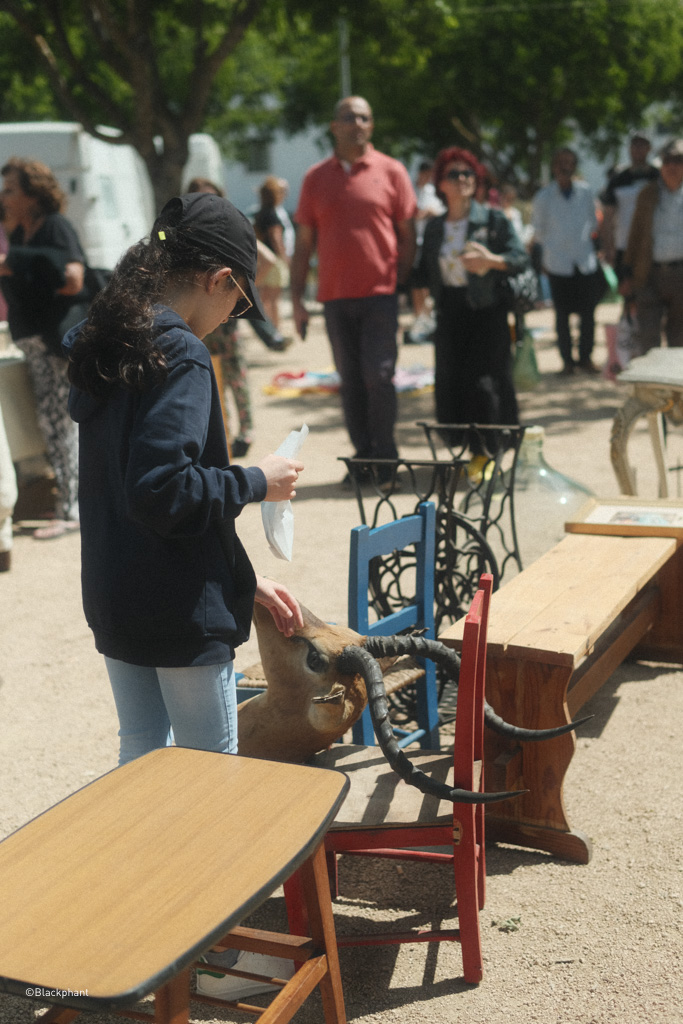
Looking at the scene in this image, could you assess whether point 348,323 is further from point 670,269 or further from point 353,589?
point 353,589

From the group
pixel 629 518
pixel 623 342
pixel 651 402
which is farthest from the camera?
pixel 623 342

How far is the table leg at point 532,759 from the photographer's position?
3.13 m

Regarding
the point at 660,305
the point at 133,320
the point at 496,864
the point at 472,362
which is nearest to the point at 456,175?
the point at 472,362

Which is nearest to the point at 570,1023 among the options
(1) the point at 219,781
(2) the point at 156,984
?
(1) the point at 219,781

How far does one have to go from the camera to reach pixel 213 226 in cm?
222

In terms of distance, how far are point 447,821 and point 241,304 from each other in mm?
1281

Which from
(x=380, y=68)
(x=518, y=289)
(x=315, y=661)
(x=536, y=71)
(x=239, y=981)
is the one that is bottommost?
(x=239, y=981)

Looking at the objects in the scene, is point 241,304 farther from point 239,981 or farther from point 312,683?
point 239,981

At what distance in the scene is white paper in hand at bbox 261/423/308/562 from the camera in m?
2.52

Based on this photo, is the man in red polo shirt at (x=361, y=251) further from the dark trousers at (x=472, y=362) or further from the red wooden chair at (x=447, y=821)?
Result: the red wooden chair at (x=447, y=821)

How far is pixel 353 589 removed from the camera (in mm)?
3227

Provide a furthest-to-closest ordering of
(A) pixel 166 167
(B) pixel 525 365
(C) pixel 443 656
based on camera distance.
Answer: (A) pixel 166 167
(B) pixel 525 365
(C) pixel 443 656

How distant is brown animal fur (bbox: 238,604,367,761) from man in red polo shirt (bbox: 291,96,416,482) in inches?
182

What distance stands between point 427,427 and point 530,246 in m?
12.4
